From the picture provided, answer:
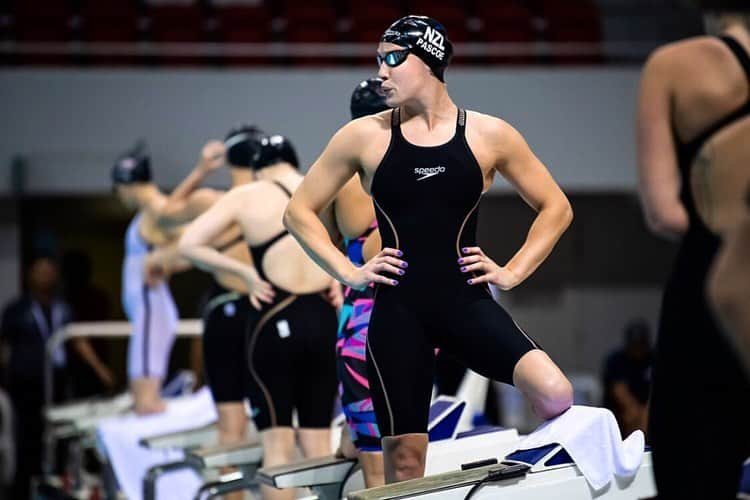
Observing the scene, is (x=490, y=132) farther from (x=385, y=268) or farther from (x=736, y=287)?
(x=736, y=287)

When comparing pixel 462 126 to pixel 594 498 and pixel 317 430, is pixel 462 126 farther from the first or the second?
pixel 317 430

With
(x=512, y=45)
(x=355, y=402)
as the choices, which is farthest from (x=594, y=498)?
(x=512, y=45)

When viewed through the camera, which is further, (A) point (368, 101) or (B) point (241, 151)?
(B) point (241, 151)

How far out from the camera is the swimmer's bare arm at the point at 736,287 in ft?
5.82

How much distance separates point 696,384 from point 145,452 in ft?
17.3

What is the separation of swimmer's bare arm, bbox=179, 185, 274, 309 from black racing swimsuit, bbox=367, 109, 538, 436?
1.75 metres

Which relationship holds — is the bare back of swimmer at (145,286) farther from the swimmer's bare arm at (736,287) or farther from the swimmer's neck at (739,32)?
the swimmer's bare arm at (736,287)

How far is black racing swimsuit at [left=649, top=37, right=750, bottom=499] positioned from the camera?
221 cm

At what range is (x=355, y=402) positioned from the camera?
4.03 metres

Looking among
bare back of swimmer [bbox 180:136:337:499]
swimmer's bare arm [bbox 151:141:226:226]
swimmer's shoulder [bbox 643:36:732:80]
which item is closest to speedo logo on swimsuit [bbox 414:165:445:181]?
swimmer's shoulder [bbox 643:36:732:80]

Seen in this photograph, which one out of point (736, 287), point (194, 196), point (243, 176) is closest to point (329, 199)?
point (736, 287)

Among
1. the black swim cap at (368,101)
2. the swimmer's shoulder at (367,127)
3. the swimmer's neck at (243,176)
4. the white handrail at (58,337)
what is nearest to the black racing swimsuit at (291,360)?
the black swim cap at (368,101)

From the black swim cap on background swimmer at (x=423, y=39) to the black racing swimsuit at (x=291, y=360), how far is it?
1596 mm

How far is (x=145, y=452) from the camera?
7.11 meters
